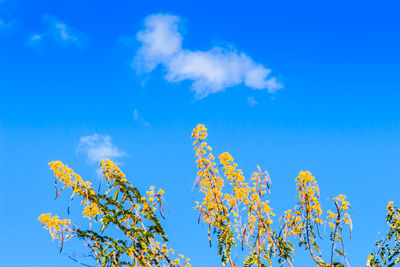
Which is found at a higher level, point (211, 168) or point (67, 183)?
point (211, 168)

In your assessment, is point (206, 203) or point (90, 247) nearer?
point (90, 247)

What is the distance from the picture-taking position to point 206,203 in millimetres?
5773

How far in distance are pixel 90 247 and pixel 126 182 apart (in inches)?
36.4

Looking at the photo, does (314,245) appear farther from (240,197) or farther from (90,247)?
(90,247)

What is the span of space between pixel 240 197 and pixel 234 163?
477 millimetres

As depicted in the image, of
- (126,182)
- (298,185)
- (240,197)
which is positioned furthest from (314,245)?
(126,182)

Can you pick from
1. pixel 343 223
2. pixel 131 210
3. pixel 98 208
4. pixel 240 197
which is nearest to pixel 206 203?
pixel 240 197

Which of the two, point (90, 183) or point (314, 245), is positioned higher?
point (90, 183)

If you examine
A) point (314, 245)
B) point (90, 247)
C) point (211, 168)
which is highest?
point (211, 168)

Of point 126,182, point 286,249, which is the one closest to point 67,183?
point 126,182

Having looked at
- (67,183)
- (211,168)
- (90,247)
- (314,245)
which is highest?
(211,168)

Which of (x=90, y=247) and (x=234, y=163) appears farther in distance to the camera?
(x=234, y=163)

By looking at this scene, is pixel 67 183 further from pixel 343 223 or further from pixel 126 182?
pixel 343 223

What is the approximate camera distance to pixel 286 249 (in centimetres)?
562
